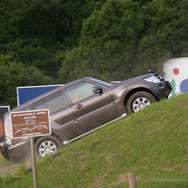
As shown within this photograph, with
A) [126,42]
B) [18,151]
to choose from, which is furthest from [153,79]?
[126,42]

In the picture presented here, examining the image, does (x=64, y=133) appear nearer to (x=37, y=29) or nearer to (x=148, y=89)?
(x=148, y=89)

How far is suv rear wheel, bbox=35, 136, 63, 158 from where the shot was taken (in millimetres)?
11773

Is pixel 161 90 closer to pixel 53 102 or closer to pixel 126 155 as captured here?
pixel 126 155

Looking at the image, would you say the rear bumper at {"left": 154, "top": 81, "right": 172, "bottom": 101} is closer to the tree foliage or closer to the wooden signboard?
the wooden signboard

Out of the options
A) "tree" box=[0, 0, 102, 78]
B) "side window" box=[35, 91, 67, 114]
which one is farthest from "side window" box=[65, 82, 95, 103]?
"tree" box=[0, 0, 102, 78]

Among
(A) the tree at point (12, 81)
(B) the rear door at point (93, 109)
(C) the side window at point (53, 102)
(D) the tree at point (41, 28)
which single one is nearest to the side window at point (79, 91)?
(B) the rear door at point (93, 109)

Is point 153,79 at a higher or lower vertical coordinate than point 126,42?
lower

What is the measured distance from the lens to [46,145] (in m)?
11.8

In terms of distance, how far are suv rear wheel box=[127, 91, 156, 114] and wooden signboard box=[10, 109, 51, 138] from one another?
392 centimetres

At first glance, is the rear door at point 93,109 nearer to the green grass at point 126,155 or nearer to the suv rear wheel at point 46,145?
the green grass at point 126,155

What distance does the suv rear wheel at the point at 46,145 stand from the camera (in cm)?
1177

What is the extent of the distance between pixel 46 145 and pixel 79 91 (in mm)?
1656

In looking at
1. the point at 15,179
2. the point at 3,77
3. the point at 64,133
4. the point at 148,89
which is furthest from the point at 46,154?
the point at 3,77

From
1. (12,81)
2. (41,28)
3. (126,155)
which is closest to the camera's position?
(126,155)
